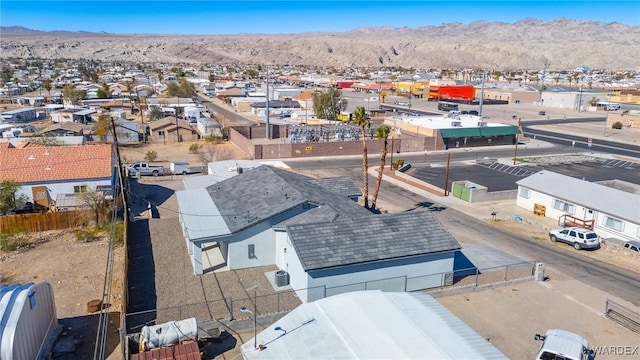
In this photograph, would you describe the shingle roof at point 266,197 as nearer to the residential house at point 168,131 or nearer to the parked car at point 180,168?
the parked car at point 180,168

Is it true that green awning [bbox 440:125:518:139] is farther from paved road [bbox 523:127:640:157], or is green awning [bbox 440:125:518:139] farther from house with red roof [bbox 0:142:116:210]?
house with red roof [bbox 0:142:116:210]

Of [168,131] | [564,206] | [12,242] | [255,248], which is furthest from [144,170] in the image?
[564,206]

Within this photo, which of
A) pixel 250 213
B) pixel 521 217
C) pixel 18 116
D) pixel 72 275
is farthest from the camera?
pixel 18 116

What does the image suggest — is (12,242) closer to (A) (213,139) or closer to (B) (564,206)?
(B) (564,206)

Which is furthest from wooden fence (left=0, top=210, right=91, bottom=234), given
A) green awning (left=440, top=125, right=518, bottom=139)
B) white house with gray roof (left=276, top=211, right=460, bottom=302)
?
green awning (left=440, top=125, right=518, bottom=139)

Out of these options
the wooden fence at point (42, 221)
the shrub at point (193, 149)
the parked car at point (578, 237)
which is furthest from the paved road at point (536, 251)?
the shrub at point (193, 149)

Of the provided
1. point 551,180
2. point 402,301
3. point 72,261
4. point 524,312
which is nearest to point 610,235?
point 551,180

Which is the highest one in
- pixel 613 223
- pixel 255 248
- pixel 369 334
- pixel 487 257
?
pixel 369 334
